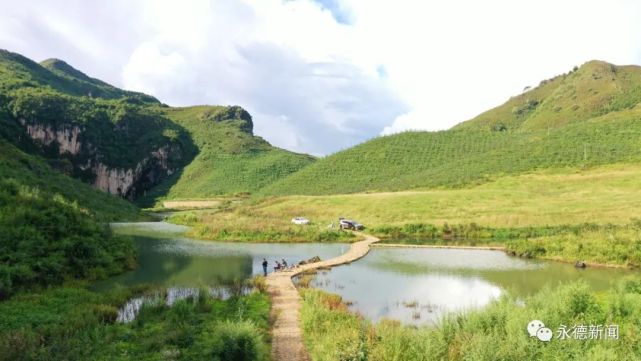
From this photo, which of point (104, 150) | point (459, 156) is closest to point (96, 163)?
point (104, 150)

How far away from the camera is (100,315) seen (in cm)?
2236

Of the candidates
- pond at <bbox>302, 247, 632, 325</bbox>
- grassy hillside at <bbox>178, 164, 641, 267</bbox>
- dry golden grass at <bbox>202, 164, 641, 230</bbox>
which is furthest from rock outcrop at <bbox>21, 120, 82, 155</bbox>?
pond at <bbox>302, 247, 632, 325</bbox>

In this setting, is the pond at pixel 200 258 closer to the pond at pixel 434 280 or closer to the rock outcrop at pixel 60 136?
the pond at pixel 434 280

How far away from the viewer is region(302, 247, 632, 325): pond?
26.4 metres

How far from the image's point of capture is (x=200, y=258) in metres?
43.6

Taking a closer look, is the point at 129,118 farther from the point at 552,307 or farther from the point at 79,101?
the point at 552,307

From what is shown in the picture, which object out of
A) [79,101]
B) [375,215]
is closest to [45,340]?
[375,215]

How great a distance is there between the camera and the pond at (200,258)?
33469mm

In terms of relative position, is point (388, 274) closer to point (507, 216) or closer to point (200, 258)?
point (200, 258)

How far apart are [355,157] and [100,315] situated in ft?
423

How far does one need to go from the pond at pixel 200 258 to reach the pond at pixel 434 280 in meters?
6.64

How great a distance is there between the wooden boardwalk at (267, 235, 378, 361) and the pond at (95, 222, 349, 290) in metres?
2.88

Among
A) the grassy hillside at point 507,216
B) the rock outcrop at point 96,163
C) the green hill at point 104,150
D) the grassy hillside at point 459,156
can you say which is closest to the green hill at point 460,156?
the grassy hillside at point 459,156

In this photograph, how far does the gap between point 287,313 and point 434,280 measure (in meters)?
14.5
